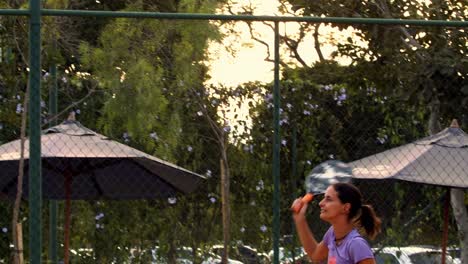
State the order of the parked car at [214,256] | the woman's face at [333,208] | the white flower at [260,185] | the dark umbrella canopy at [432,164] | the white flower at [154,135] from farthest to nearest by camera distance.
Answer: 1. the white flower at [260,185]
2. the parked car at [214,256]
3. the white flower at [154,135]
4. the dark umbrella canopy at [432,164]
5. the woman's face at [333,208]

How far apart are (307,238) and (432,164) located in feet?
7.74

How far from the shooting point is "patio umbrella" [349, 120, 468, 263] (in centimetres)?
772

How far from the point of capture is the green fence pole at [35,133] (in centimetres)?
679

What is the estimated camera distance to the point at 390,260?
8953 millimetres

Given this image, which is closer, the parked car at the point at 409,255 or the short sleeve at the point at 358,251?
the short sleeve at the point at 358,251

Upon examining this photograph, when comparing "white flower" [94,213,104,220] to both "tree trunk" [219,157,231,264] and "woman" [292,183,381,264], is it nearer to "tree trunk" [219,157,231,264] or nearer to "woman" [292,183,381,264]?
"tree trunk" [219,157,231,264]

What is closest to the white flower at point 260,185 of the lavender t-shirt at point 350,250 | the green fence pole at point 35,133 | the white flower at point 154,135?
the white flower at point 154,135

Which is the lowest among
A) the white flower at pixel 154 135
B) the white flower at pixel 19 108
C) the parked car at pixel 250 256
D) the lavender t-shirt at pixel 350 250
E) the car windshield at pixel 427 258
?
the car windshield at pixel 427 258

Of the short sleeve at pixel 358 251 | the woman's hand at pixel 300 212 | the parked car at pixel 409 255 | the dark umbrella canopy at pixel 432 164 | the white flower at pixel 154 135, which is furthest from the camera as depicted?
the parked car at pixel 409 255

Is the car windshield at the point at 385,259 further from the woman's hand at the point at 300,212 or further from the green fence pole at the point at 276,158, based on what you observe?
the woman's hand at the point at 300,212

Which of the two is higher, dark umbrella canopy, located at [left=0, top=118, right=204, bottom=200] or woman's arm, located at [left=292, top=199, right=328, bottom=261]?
dark umbrella canopy, located at [left=0, top=118, right=204, bottom=200]

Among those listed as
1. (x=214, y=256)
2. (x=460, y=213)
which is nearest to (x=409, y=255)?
(x=460, y=213)

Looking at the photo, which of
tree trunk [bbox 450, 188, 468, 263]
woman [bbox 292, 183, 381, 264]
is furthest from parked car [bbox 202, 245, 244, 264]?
woman [bbox 292, 183, 381, 264]

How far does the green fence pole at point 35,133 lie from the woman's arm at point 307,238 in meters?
1.77
